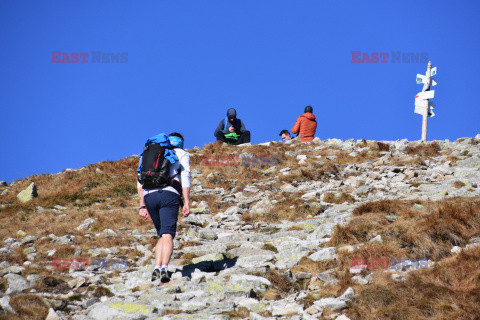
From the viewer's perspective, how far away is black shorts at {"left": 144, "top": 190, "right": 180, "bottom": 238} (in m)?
7.73

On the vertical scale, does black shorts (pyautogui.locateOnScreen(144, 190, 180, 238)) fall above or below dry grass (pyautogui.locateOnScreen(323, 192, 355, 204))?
below

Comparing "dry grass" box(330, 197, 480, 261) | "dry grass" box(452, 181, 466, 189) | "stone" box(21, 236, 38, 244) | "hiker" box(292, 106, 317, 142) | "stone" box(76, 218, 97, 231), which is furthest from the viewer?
"hiker" box(292, 106, 317, 142)

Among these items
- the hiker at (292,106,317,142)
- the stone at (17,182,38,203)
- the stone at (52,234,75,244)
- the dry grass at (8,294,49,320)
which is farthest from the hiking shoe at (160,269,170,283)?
the hiker at (292,106,317,142)

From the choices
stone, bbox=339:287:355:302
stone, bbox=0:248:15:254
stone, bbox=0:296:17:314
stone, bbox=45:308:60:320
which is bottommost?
stone, bbox=45:308:60:320

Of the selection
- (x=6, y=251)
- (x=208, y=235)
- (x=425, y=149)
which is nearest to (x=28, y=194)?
(x=6, y=251)

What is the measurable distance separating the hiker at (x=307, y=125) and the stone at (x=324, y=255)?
605 inches

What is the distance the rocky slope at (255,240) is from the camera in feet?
21.0

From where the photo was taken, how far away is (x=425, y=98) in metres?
22.4

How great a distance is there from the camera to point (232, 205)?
14.4 m

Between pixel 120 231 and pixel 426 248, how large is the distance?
307 inches

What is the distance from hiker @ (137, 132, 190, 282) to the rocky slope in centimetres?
58

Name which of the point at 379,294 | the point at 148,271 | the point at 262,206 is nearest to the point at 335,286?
the point at 379,294

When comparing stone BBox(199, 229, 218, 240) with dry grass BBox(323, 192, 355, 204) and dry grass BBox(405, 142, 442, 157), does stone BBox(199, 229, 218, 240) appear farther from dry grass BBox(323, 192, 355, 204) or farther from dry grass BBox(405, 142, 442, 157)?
dry grass BBox(405, 142, 442, 157)

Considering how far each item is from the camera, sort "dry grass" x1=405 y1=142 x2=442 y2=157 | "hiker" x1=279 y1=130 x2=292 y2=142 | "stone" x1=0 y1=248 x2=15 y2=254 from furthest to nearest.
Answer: "hiker" x1=279 y1=130 x2=292 y2=142 → "dry grass" x1=405 y1=142 x2=442 y2=157 → "stone" x1=0 y1=248 x2=15 y2=254
